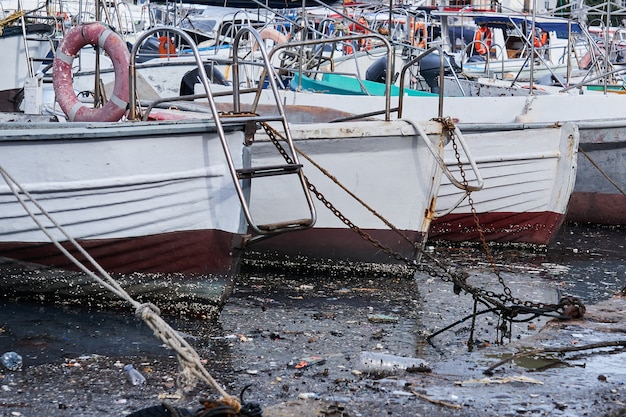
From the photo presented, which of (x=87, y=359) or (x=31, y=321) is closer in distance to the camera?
(x=87, y=359)

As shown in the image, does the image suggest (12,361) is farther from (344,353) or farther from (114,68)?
(114,68)

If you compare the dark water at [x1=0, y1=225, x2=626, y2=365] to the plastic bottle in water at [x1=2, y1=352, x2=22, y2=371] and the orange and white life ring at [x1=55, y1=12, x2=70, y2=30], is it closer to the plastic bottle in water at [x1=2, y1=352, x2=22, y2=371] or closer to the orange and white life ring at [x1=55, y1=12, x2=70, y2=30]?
the plastic bottle in water at [x1=2, y1=352, x2=22, y2=371]

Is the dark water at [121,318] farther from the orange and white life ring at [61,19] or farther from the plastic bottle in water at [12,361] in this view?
→ the orange and white life ring at [61,19]

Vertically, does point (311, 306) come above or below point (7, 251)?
below

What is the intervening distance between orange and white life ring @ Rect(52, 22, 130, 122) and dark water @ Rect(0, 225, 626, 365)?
1.45 m

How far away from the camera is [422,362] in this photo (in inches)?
195

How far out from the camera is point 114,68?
6855 mm

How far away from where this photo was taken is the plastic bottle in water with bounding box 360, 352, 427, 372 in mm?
4934

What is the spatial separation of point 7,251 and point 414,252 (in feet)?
11.2

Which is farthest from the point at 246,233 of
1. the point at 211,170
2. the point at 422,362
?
the point at 422,362

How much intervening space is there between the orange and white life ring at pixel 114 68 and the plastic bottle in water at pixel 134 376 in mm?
2293

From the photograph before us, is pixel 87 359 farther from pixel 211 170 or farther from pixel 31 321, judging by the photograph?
pixel 211 170

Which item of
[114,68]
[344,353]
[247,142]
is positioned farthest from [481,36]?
[344,353]

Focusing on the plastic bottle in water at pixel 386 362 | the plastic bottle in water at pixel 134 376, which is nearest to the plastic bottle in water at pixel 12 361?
the plastic bottle in water at pixel 134 376
